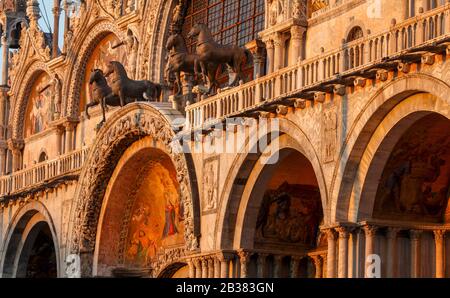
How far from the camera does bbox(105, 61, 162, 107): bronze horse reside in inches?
1399

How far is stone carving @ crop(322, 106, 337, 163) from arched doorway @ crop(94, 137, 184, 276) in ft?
29.4

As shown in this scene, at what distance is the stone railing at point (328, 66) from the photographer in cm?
2339

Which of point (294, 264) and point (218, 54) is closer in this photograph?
point (294, 264)

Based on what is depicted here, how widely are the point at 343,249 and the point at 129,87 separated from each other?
11.7 m

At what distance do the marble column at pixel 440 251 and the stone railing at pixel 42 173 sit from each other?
1365 cm

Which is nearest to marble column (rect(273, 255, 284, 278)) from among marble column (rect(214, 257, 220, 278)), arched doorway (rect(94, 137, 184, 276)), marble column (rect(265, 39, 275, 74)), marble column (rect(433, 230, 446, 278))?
marble column (rect(214, 257, 220, 278))

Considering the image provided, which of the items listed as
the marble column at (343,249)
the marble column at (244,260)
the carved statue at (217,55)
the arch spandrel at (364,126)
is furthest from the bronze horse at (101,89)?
the marble column at (343,249)

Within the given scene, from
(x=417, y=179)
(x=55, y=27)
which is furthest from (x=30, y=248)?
(x=417, y=179)

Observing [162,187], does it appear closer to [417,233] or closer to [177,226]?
[177,226]

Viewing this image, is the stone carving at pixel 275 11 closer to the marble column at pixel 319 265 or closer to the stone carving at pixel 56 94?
the marble column at pixel 319 265

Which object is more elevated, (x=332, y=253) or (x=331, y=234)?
(x=331, y=234)

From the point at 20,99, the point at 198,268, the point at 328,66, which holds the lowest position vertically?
the point at 198,268

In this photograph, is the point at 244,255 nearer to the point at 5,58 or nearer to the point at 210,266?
the point at 210,266

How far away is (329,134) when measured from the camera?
84.9 feet
